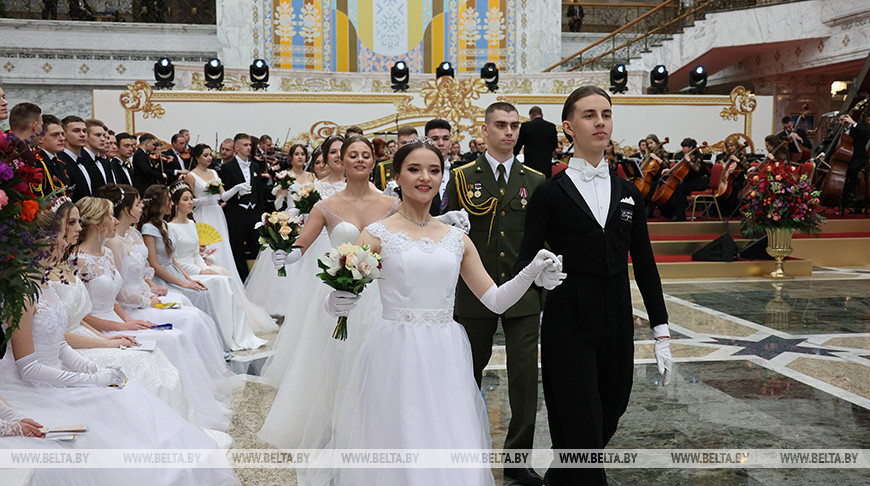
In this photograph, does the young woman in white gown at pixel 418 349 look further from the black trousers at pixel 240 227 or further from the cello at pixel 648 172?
the cello at pixel 648 172

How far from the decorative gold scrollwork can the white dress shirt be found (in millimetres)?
13850

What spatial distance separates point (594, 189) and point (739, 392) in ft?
9.53

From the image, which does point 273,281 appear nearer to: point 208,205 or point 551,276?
point 208,205

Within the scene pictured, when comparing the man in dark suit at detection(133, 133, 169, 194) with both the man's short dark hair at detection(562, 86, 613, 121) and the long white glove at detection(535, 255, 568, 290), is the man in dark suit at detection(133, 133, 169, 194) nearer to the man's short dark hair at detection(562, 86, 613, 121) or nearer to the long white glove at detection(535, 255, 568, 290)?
the man's short dark hair at detection(562, 86, 613, 121)

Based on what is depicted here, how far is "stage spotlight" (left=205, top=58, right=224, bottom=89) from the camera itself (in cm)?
1655

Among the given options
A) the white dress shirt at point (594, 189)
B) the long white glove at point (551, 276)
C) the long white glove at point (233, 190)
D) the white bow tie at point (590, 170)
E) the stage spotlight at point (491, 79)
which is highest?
the stage spotlight at point (491, 79)

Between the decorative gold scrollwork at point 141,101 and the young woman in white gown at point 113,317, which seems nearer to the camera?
the young woman in white gown at point 113,317

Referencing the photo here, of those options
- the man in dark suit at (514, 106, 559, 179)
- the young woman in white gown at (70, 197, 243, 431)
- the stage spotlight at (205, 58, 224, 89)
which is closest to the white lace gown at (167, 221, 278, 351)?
the young woman in white gown at (70, 197, 243, 431)

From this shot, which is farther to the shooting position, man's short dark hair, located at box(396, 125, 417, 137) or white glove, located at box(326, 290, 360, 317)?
man's short dark hair, located at box(396, 125, 417, 137)

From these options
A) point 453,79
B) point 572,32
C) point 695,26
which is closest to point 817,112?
point 695,26

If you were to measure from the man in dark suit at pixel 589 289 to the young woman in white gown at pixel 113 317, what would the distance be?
243 cm

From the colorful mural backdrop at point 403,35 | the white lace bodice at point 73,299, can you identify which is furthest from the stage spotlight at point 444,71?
A: the white lace bodice at point 73,299

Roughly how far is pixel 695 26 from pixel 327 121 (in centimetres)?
990

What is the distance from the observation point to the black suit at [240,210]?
10.6m
